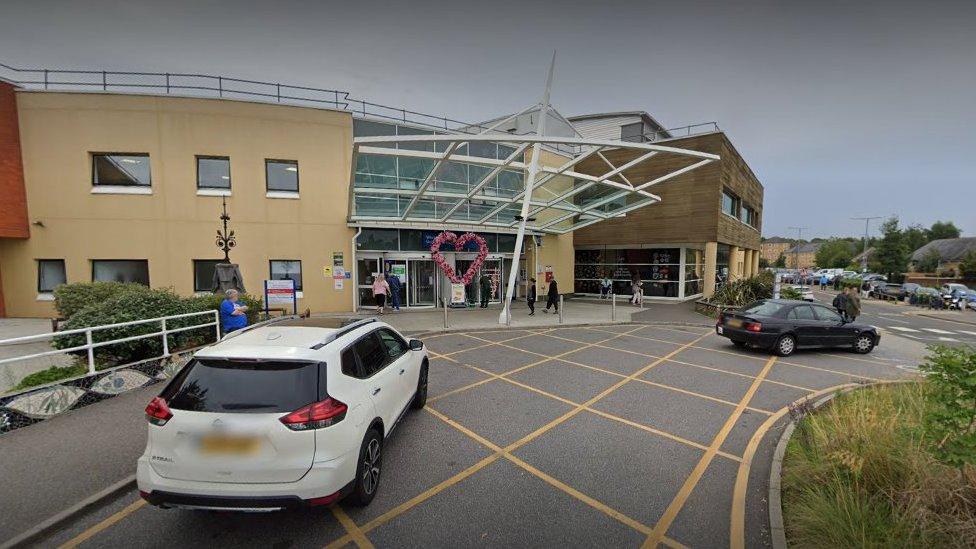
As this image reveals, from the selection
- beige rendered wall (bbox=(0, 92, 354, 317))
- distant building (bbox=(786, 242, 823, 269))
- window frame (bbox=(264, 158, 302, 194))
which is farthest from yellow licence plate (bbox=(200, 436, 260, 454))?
distant building (bbox=(786, 242, 823, 269))

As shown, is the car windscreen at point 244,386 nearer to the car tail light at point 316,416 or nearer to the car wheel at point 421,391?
the car tail light at point 316,416

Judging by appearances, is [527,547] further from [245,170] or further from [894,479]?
[245,170]

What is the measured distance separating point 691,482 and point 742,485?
1.68 ft

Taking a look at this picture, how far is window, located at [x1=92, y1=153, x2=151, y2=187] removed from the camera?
545 inches

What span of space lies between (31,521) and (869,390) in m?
11.0

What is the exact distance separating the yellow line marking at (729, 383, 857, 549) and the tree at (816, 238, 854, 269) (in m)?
107

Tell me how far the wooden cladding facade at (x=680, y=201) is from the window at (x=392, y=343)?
1975 cm

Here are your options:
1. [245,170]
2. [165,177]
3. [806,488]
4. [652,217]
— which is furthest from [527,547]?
[652,217]

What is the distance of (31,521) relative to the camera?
3207 millimetres

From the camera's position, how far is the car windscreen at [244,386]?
2988 mm

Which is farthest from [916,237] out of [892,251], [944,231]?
[892,251]

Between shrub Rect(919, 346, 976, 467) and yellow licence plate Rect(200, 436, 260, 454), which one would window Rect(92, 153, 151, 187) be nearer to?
yellow licence plate Rect(200, 436, 260, 454)

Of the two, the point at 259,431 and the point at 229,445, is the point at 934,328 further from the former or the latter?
the point at 229,445

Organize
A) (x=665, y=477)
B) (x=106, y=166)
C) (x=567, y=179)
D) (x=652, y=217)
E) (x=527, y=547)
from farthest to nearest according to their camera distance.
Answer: (x=567, y=179), (x=652, y=217), (x=106, y=166), (x=665, y=477), (x=527, y=547)
